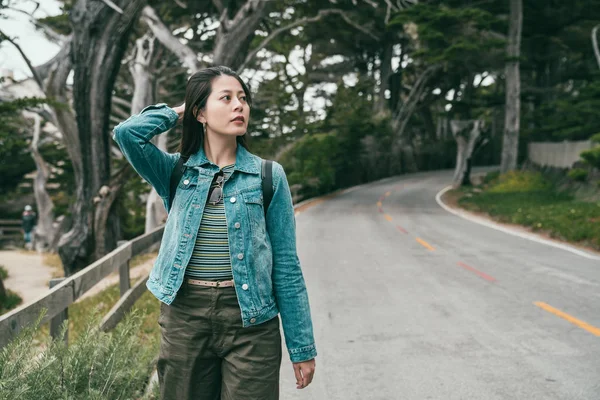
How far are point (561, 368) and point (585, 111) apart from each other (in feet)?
79.2

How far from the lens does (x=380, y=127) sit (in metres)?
43.1

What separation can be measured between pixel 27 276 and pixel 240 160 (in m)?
16.1

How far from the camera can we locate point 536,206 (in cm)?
2145

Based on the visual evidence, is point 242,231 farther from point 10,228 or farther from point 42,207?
point 10,228

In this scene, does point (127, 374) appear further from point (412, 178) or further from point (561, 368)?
point (412, 178)

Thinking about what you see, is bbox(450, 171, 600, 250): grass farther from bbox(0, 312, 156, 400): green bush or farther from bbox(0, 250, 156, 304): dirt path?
bbox(0, 312, 156, 400): green bush

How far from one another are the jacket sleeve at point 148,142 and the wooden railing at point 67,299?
3.81 ft

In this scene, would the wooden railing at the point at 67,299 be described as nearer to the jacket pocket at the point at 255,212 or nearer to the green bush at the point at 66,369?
the green bush at the point at 66,369

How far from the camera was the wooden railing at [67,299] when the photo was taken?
3.64 meters

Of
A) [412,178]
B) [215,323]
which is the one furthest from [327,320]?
[412,178]

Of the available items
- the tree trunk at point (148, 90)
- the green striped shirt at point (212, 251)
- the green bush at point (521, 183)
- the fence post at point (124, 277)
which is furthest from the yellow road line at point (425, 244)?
the green bush at point (521, 183)

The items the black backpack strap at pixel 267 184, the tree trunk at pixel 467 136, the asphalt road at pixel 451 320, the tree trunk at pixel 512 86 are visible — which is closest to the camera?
the black backpack strap at pixel 267 184

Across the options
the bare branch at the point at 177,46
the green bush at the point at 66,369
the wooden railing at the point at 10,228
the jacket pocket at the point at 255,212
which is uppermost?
the bare branch at the point at 177,46

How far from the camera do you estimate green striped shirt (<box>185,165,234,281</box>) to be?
103 inches
